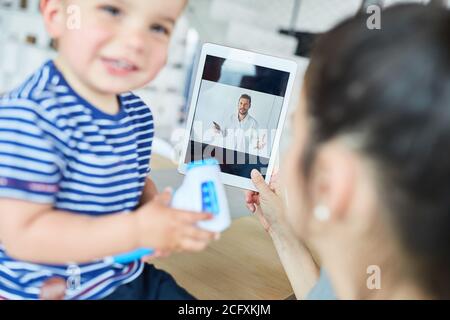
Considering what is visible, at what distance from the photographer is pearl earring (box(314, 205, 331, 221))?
239mm

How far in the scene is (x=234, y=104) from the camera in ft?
1.25

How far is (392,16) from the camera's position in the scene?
224 millimetres

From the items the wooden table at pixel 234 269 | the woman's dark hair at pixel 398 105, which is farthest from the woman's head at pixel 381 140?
the wooden table at pixel 234 269

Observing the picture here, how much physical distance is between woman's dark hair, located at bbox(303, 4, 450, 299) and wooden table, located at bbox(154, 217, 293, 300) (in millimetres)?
141

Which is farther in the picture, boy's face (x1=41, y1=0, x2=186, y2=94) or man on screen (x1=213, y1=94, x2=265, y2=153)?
man on screen (x1=213, y1=94, x2=265, y2=153)

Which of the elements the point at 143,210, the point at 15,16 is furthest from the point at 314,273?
the point at 15,16

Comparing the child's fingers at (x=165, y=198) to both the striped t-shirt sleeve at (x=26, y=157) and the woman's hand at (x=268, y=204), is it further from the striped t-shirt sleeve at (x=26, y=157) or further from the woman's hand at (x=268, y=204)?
the woman's hand at (x=268, y=204)

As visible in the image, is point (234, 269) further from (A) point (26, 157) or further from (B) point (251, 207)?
(A) point (26, 157)

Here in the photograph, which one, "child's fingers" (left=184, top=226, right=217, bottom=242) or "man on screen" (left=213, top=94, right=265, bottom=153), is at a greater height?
"man on screen" (left=213, top=94, right=265, bottom=153)

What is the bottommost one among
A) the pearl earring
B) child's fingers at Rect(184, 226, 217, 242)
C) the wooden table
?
the wooden table

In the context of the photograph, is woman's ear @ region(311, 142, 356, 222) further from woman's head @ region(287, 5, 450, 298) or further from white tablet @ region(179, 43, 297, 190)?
white tablet @ region(179, 43, 297, 190)

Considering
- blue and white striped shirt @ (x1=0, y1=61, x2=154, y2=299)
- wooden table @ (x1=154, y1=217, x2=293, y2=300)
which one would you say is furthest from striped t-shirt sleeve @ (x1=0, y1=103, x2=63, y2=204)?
wooden table @ (x1=154, y1=217, x2=293, y2=300)
